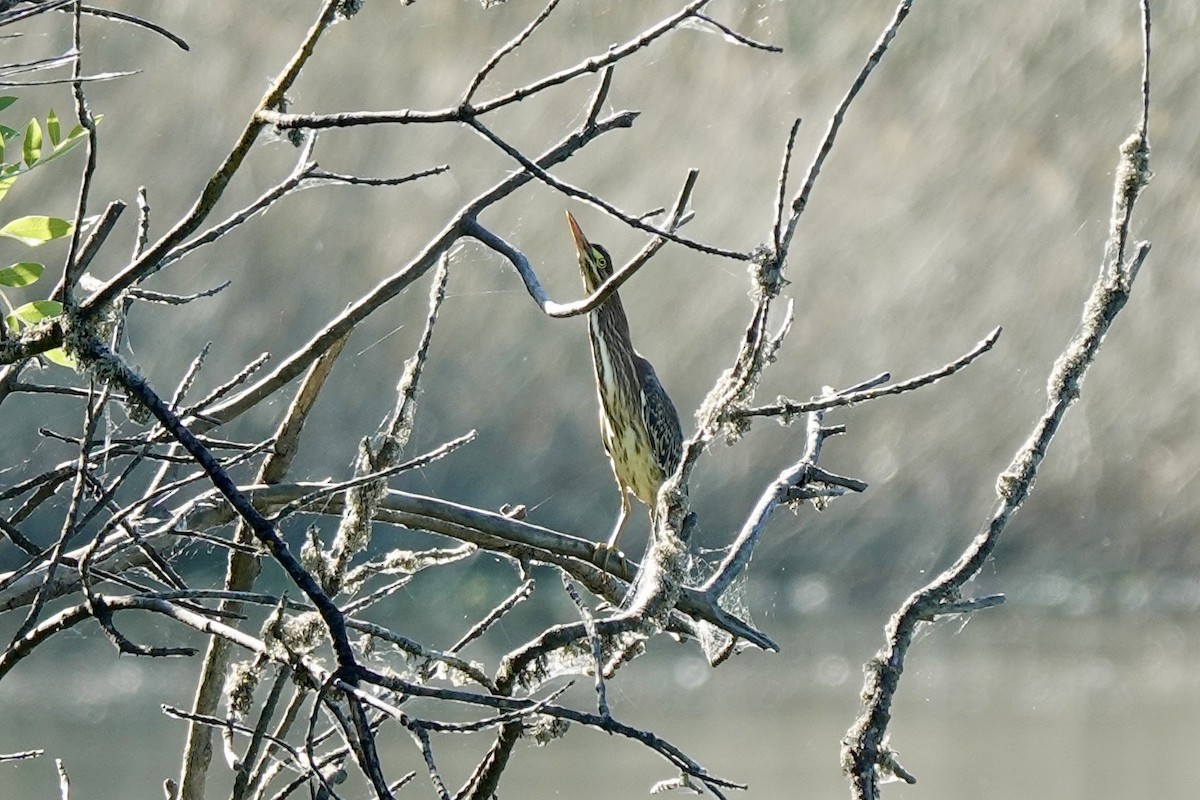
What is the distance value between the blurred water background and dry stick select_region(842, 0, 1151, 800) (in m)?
4.12

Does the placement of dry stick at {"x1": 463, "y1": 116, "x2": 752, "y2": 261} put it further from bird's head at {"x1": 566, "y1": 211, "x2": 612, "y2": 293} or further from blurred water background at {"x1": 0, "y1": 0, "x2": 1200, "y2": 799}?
blurred water background at {"x1": 0, "y1": 0, "x2": 1200, "y2": 799}

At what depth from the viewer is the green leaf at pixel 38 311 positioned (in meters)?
1.08

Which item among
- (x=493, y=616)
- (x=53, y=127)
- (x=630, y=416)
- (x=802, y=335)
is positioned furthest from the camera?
(x=802, y=335)

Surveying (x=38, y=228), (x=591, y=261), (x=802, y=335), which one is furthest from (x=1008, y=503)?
(x=802, y=335)

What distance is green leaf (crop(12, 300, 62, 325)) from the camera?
1.08 metres

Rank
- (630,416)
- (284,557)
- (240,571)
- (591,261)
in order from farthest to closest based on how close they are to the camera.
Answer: (630,416) < (591,261) < (240,571) < (284,557)

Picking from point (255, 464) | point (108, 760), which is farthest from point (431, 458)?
point (108, 760)

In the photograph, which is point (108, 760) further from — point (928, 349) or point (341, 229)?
point (928, 349)

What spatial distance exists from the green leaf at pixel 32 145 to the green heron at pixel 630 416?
1.50 metres

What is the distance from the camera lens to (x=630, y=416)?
2678mm

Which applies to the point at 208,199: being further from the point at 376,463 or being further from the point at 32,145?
the point at 376,463

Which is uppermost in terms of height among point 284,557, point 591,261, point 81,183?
point 591,261

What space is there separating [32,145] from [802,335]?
18.8 feet

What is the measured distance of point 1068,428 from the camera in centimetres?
725
